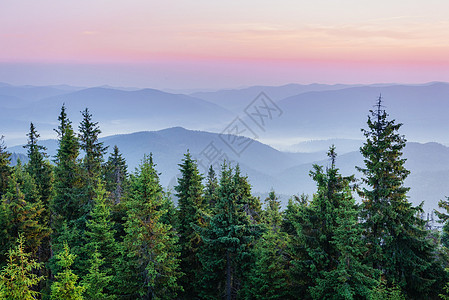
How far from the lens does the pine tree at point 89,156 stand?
93.7 ft

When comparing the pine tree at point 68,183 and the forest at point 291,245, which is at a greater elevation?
the pine tree at point 68,183

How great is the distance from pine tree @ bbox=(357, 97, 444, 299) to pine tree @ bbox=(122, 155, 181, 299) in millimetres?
13547

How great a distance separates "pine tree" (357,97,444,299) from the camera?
21609 millimetres

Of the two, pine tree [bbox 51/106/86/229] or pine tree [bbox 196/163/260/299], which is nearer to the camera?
pine tree [bbox 196/163/260/299]

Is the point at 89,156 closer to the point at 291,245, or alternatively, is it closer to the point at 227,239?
the point at 227,239

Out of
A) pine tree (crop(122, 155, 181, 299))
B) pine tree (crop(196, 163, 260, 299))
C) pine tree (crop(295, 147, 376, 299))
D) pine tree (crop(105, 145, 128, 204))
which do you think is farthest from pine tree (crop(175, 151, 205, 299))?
pine tree (crop(105, 145, 128, 204))

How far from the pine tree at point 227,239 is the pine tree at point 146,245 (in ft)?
9.55

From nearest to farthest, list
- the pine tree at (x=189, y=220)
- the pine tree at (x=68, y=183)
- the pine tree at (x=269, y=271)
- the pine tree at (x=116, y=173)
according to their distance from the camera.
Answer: the pine tree at (x=269, y=271) → the pine tree at (x=189, y=220) → the pine tree at (x=68, y=183) → the pine tree at (x=116, y=173)

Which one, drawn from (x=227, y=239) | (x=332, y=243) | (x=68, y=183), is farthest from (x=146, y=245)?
(x=68, y=183)

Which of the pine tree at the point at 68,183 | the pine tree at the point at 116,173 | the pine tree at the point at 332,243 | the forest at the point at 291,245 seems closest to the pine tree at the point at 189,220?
the forest at the point at 291,245

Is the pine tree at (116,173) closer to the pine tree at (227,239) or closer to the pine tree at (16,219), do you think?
the pine tree at (16,219)

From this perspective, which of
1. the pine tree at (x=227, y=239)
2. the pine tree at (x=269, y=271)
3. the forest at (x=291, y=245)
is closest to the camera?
the forest at (x=291, y=245)

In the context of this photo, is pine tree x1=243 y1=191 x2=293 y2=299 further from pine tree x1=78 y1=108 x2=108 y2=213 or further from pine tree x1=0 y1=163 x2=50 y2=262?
pine tree x1=0 y1=163 x2=50 y2=262

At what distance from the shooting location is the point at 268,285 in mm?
23516
